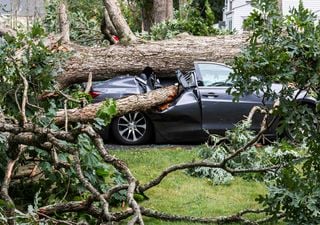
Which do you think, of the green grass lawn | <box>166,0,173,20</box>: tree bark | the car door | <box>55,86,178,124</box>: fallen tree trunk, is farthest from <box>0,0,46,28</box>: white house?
<box>166,0,173,20</box>: tree bark

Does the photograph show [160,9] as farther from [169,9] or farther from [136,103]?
[136,103]

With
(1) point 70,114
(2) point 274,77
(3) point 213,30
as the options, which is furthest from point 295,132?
(3) point 213,30

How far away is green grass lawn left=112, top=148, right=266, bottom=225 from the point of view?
6.54 meters

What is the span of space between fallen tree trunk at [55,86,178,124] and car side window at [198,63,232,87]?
751mm

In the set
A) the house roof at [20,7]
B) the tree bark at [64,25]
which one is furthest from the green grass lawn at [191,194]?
the house roof at [20,7]

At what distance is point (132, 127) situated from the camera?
10.9m

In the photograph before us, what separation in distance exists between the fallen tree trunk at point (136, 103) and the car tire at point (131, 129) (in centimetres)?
93

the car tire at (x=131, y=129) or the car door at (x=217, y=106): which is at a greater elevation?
the car door at (x=217, y=106)

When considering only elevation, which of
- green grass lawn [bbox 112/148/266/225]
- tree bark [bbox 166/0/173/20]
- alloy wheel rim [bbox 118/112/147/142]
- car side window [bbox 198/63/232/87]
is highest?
tree bark [bbox 166/0/173/20]

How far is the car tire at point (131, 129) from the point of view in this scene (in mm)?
10891

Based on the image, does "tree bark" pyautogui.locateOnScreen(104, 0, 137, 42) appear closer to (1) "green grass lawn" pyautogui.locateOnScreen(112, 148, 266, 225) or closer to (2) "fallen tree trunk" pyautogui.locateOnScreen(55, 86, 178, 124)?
(2) "fallen tree trunk" pyautogui.locateOnScreen(55, 86, 178, 124)

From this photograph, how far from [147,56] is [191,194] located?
3.74m

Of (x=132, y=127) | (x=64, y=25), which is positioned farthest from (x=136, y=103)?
(x=64, y=25)

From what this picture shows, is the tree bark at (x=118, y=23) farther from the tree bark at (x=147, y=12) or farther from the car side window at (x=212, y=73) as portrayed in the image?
the tree bark at (x=147, y=12)
